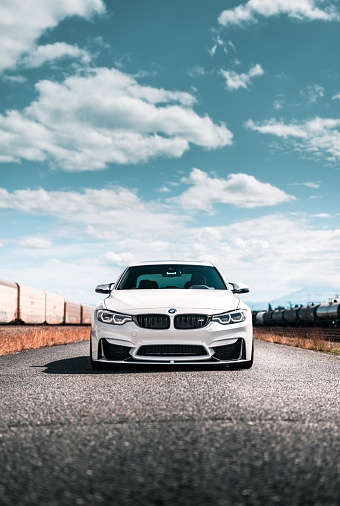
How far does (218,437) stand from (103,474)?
1003 millimetres

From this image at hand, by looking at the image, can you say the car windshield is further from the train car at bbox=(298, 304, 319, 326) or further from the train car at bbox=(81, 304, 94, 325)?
the train car at bbox=(81, 304, 94, 325)

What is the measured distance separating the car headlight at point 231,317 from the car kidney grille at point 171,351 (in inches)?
17.5

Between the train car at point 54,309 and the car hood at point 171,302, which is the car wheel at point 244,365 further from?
the train car at point 54,309

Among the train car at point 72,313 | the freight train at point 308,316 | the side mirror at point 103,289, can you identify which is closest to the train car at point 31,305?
the train car at point 72,313

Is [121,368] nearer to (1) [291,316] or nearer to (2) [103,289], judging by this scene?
Answer: (2) [103,289]

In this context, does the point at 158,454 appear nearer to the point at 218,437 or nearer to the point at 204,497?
the point at 218,437

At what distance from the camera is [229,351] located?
26.7 feet

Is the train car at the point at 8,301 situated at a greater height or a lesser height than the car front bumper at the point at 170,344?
greater

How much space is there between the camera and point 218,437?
3.67 meters

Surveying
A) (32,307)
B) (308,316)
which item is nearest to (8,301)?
(32,307)

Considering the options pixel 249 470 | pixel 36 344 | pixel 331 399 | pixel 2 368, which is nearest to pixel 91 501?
pixel 249 470

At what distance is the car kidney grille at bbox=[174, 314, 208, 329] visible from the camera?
8091 millimetres

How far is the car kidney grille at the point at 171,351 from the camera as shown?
8031mm

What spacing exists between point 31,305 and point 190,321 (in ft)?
111
